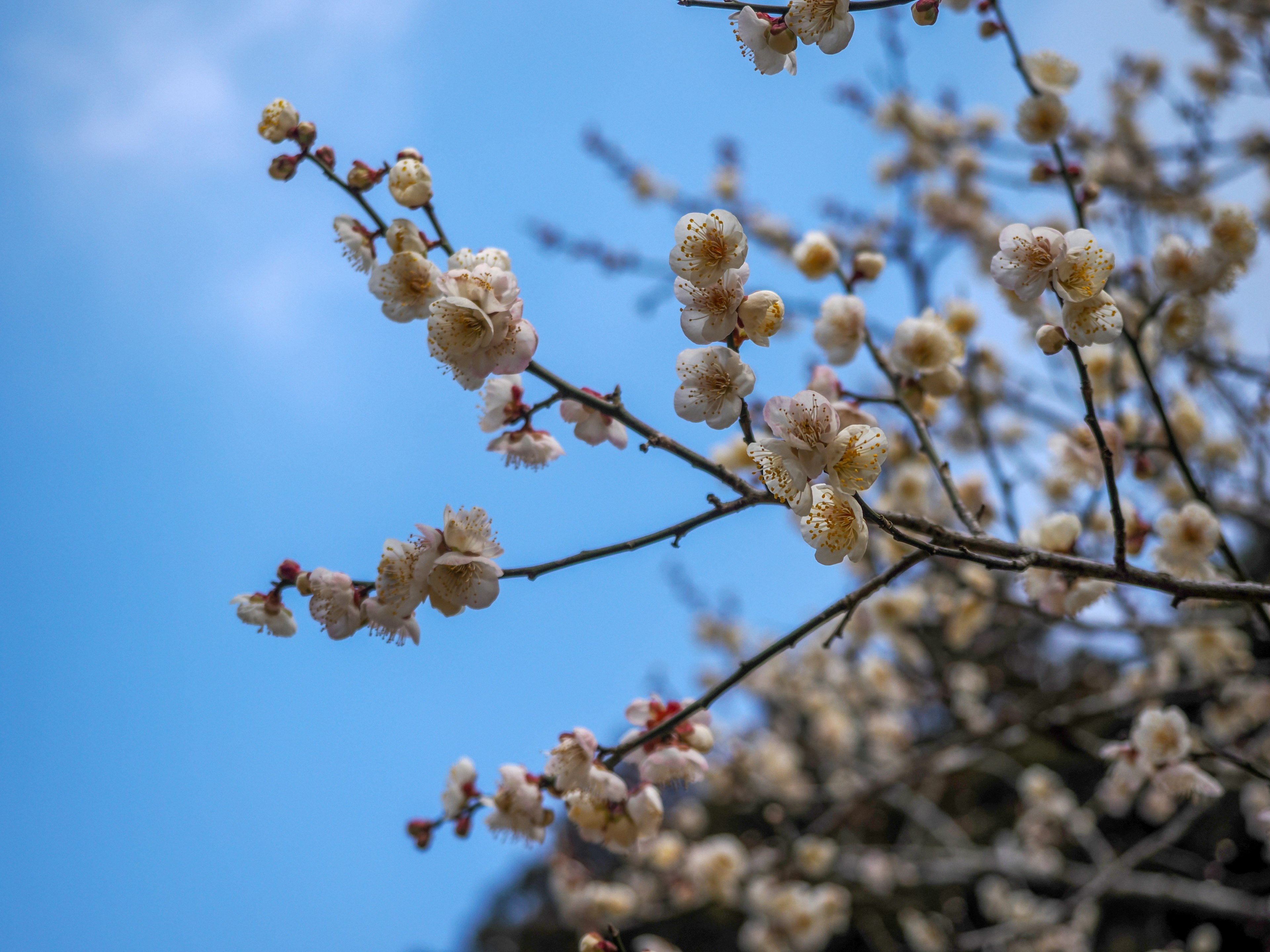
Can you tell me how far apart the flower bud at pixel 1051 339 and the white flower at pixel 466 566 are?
94 centimetres

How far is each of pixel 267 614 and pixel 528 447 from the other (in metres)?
0.55

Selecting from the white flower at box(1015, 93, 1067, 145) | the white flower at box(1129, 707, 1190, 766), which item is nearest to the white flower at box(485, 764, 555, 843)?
the white flower at box(1129, 707, 1190, 766)

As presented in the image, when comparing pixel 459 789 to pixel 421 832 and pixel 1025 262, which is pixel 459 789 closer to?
pixel 421 832

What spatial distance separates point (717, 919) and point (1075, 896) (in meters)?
4.37

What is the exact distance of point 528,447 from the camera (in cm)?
141

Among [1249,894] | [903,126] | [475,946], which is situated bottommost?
[1249,894]

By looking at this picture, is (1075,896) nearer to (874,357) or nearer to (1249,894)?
(1249,894)

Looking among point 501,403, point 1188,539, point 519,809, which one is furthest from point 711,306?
point 1188,539

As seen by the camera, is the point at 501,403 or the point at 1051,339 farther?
the point at 501,403

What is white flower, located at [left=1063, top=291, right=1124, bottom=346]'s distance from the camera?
1.27 meters

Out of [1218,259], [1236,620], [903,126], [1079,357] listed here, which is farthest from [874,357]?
[903,126]

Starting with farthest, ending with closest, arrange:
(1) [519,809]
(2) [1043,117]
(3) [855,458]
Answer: (2) [1043,117] < (1) [519,809] < (3) [855,458]

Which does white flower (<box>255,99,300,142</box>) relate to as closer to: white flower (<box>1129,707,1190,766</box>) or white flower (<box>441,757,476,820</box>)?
white flower (<box>441,757,476,820</box>)

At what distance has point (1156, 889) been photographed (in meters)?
3.34
